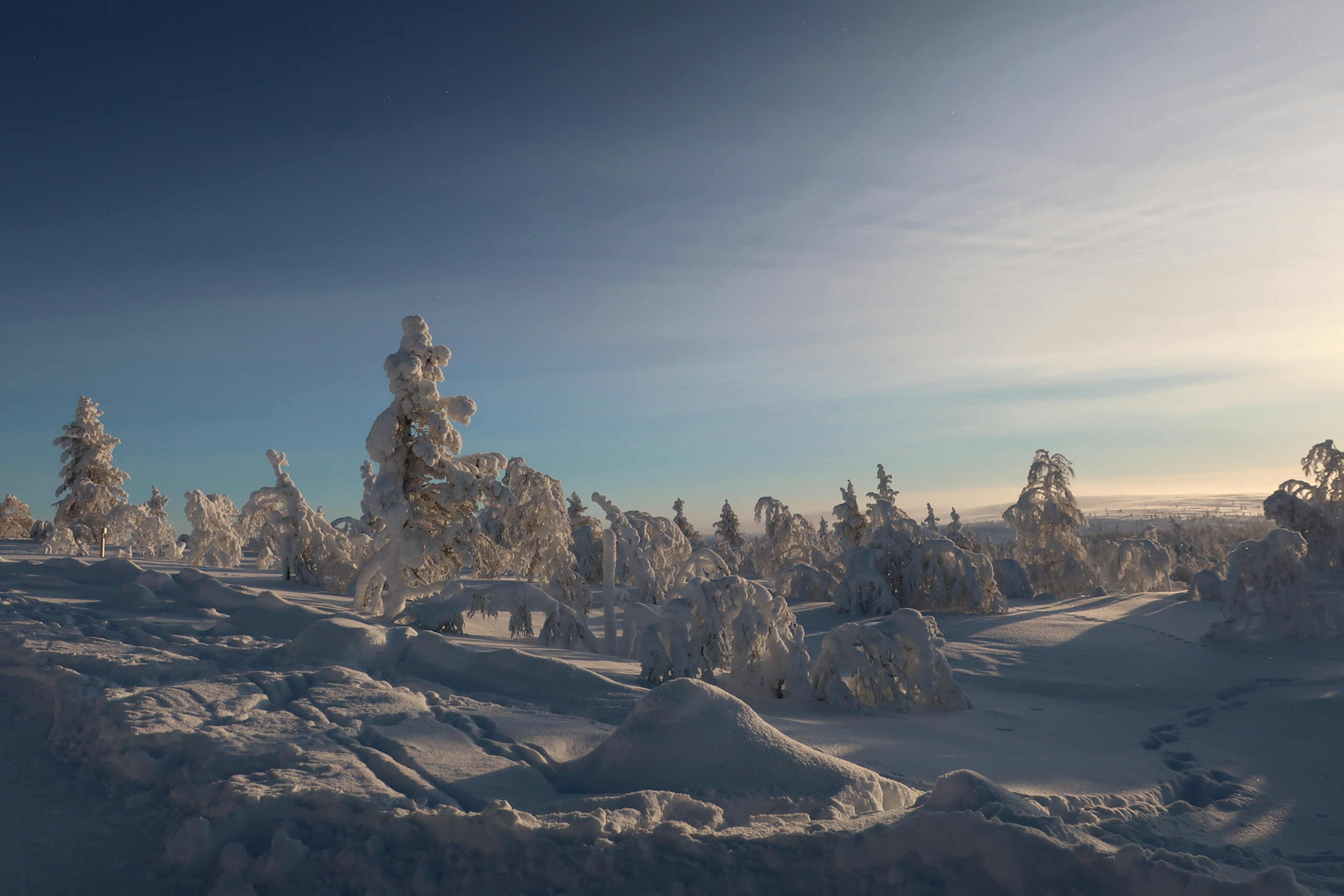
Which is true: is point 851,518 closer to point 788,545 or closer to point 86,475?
point 788,545

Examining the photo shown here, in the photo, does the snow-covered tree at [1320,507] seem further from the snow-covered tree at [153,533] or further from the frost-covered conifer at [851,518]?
the snow-covered tree at [153,533]

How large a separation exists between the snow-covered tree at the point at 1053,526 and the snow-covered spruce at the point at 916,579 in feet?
31.0

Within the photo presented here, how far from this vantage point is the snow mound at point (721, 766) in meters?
4.77

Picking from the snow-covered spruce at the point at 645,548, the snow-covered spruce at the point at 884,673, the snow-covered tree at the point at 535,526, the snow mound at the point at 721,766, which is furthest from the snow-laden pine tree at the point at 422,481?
the snow mound at the point at 721,766

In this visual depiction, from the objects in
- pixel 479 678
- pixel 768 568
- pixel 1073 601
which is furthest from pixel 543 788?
pixel 768 568

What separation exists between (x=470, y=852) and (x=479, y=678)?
4368mm

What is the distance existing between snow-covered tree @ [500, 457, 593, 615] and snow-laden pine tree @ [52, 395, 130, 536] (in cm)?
→ 2761

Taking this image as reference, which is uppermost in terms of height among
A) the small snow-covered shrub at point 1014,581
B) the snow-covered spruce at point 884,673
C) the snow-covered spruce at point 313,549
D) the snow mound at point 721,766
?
the snow-covered spruce at point 313,549

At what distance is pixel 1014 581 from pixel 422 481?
23.2m

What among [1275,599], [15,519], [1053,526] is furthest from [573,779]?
[15,519]

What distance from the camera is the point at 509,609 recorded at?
16.1m

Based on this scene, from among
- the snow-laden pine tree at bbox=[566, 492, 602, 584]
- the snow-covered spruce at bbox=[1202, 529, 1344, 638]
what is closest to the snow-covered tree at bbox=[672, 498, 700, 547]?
the snow-laden pine tree at bbox=[566, 492, 602, 584]

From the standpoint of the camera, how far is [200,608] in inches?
460

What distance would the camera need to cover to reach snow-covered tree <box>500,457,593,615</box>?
1664cm
